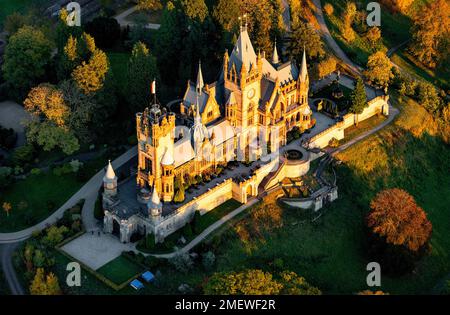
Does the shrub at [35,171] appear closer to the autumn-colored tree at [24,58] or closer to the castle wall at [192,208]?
the autumn-colored tree at [24,58]

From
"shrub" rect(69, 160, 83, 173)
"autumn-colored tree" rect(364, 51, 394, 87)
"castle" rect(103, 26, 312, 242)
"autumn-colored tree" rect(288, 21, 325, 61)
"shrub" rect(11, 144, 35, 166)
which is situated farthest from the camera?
"autumn-colored tree" rect(364, 51, 394, 87)

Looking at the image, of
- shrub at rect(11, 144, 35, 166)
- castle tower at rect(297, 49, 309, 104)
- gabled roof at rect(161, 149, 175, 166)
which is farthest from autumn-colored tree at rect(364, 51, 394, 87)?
shrub at rect(11, 144, 35, 166)

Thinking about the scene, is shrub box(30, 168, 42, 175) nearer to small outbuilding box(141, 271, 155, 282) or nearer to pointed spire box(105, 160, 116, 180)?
pointed spire box(105, 160, 116, 180)

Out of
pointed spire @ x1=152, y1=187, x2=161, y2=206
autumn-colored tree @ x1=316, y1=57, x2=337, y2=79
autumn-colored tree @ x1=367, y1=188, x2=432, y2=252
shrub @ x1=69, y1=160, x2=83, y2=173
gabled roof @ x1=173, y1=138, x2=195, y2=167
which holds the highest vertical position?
gabled roof @ x1=173, y1=138, x2=195, y2=167

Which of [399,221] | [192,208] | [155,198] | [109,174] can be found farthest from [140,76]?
[399,221]

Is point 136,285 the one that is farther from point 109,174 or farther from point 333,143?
point 333,143

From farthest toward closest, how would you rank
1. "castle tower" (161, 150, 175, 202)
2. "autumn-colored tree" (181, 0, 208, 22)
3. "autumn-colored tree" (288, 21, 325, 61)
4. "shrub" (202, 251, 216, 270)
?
"autumn-colored tree" (181, 0, 208, 22)
"autumn-colored tree" (288, 21, 325, 61)
"castle tower" (161, 150, 175, 202)
"shrub" (202, 251, 216, 270)

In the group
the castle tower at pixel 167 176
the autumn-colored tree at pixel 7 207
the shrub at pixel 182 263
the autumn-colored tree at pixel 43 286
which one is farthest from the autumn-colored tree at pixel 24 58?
the autumn-colored tree at pixel 43 286

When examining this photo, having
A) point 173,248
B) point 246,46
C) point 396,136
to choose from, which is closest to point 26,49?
point 246,46
